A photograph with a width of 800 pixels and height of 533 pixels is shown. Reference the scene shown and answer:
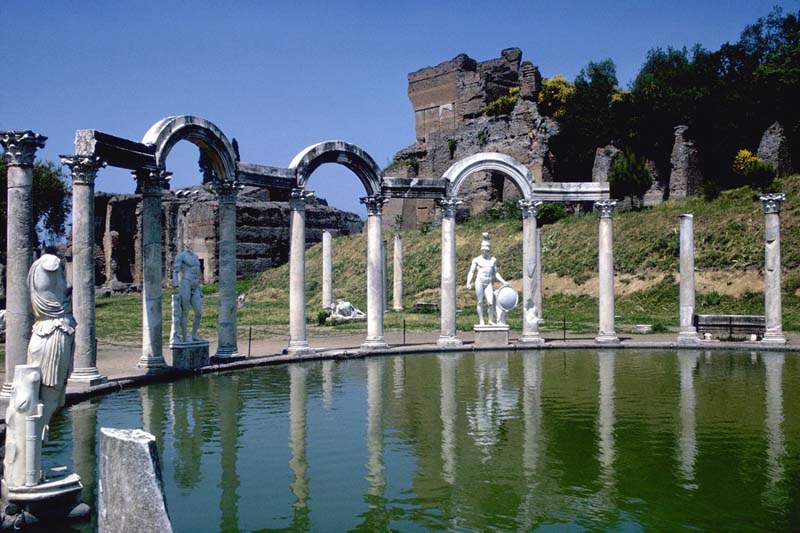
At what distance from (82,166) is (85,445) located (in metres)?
6.45

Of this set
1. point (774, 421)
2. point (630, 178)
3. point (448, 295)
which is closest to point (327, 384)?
point (448, 295)

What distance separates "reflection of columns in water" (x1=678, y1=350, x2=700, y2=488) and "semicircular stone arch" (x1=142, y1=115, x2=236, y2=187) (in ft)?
37.1

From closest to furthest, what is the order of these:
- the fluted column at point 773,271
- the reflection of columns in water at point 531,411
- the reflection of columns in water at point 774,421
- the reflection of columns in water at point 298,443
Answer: the reflection of columns in water at point 298,443 < the reflection of columns in water at point 774,421 < the reflection of columns in water at point 531,411 < the fluted column at point 773,271

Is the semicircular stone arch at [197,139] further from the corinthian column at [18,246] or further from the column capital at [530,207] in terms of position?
the column capital at [530,207]

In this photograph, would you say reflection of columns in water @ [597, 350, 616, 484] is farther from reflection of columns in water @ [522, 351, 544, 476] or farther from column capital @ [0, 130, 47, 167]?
column capital @ [0, 130, 47, 167]

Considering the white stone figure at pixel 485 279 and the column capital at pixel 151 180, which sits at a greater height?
the column capital at pixel 151 180

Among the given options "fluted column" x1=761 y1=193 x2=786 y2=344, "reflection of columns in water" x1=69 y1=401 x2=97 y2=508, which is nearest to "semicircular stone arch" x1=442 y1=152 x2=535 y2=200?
"fluted column" x1=761 y1=193 x2=786 y2=344

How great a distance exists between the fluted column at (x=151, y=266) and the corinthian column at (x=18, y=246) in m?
3.48

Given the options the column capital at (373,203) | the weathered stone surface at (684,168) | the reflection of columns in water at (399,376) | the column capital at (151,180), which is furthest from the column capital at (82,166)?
the weathered stone surface at (684,168)

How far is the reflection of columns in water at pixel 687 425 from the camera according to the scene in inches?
368

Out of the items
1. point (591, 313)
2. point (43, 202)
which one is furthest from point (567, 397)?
point (43, 202)

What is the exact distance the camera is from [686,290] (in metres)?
23.4

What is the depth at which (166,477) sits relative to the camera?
8.92 metres

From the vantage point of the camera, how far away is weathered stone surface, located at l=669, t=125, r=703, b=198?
46.3m
